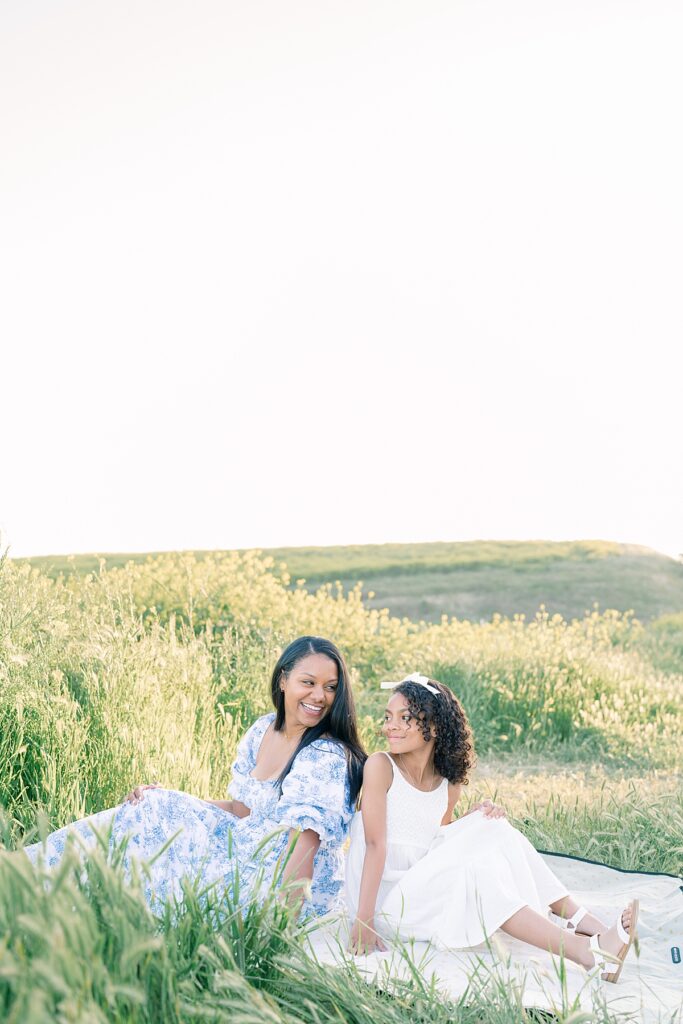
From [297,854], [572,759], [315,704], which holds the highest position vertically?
[315,704]

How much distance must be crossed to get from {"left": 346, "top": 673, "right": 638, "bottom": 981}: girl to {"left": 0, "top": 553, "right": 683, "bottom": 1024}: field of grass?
674mm

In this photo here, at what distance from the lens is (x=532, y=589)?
83.6ft

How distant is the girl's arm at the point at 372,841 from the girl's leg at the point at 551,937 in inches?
18.0

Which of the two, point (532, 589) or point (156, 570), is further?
point (532, 589)

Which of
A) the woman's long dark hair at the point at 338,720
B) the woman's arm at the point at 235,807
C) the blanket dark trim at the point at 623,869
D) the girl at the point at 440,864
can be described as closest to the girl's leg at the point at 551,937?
the girl at the point at 440,864

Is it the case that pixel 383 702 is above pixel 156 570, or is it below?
below

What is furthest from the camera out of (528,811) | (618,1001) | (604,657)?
(604,657)

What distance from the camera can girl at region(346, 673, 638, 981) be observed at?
3629 millimetres

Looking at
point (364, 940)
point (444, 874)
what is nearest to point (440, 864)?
point (444, 874)

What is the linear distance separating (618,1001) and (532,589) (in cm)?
2237

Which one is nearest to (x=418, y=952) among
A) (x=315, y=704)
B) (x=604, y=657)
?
(x=315, y=704)

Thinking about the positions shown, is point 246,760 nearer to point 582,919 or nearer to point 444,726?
point 444,726

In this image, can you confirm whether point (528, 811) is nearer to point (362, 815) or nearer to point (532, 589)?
point (362, 815)

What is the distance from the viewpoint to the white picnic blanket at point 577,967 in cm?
305
